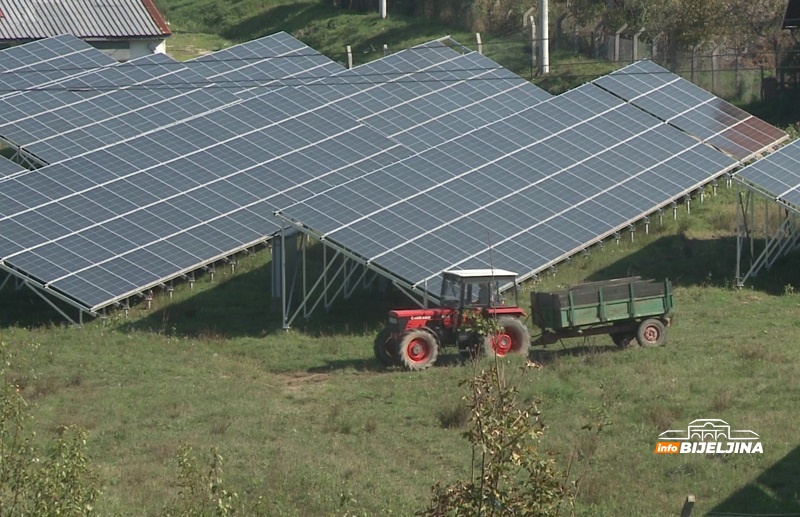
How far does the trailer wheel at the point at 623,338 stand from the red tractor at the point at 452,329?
243 cm

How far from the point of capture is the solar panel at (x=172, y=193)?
38.1m

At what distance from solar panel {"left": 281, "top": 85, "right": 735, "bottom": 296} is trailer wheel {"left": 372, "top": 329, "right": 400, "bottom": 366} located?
2384mm

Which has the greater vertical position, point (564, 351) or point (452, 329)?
point (452, 329)

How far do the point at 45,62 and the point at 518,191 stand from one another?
20.7 m

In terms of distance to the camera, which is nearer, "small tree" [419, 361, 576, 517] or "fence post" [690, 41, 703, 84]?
"small tree" [419, 361, 576, 517]

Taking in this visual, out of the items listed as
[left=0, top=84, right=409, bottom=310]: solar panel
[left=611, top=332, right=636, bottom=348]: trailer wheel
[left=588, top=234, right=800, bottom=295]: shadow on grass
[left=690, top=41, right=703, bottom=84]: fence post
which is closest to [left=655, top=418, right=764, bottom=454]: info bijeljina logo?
[left=611, top=332, right=636, bottom=348]: trailer wheel

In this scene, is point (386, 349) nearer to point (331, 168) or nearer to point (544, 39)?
point (331, 168)

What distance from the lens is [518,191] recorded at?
1641 inches

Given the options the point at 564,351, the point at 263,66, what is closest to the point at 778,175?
the point at 564,351

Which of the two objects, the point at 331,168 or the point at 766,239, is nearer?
the point at 766,239

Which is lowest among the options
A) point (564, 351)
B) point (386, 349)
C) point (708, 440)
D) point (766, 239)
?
point (766, 239)

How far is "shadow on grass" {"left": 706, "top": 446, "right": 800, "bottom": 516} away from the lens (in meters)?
22.2

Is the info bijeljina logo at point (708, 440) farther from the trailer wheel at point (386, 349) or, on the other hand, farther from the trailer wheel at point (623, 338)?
the trailer wheel at point (386, 349)

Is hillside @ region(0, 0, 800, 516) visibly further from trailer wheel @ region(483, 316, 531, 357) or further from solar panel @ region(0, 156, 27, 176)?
solar panel @ region(0, 156, 27, 176)
